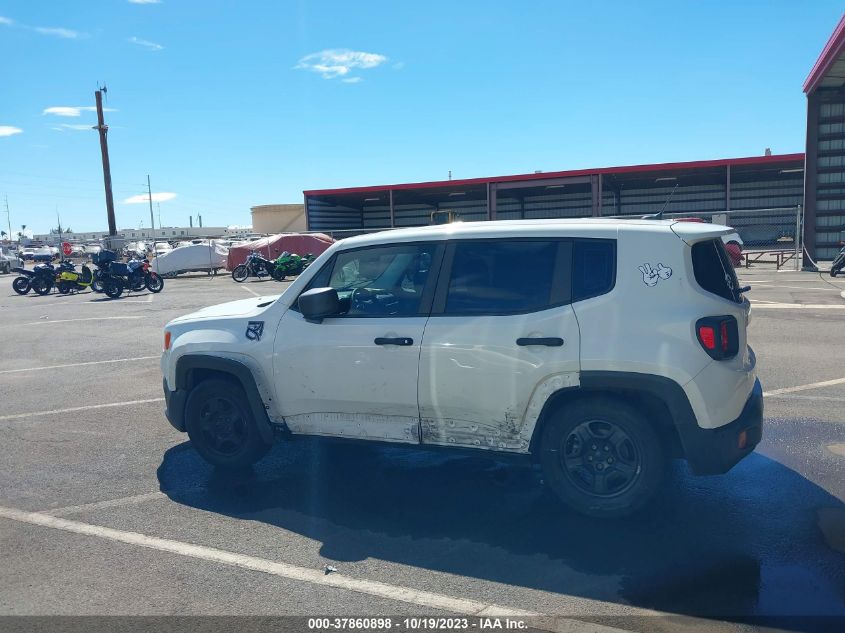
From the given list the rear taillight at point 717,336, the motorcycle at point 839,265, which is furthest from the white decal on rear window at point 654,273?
the motorcycle at point 839,265

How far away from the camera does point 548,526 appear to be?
4379 millimetres

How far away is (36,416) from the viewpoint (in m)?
7.46

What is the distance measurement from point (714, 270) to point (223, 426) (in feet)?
12.0

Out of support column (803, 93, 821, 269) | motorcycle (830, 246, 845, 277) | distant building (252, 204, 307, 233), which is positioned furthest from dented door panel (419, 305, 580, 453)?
distant building (252, 204, 307, 233)

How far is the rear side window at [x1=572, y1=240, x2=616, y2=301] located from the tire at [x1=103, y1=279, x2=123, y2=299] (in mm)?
20748

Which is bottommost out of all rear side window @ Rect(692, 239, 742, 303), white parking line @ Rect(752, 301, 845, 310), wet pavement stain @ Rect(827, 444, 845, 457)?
wet pavement stain @ Rect(827, 444, 845, 457)

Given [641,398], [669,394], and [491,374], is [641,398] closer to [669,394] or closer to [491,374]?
[669,394]

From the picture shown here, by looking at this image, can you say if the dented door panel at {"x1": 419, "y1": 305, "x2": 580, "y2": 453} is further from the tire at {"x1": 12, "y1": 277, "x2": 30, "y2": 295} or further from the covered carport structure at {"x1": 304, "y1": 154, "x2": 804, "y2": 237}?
the covered carport structure at {"x1": 304, "y1": 154, "x2": 804, "y2": 237}

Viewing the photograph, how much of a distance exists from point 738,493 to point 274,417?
127 inches

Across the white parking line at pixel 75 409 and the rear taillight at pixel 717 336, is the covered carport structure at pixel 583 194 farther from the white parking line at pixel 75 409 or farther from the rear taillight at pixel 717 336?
the rear taillight at pixel 717 336

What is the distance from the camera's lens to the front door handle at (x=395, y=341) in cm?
465

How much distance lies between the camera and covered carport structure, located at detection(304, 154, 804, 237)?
3616cm

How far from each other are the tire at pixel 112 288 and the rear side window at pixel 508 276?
66.0ft

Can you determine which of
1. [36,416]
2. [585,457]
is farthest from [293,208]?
[585,457]
